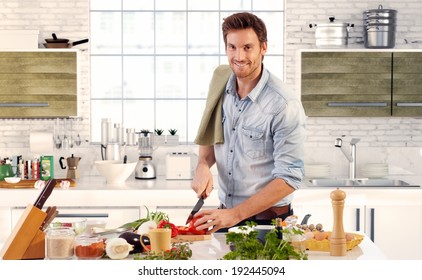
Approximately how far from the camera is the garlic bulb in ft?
10.5

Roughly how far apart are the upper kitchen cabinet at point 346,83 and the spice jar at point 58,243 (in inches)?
147

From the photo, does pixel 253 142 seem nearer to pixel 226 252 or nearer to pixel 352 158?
pixel 226 252

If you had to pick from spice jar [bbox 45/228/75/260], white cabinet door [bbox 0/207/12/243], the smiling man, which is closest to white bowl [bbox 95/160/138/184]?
white cabinet door [bbox 0/207/12/243]

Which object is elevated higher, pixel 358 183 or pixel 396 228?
pixel 358 183

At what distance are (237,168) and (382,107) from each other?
10.2 ft

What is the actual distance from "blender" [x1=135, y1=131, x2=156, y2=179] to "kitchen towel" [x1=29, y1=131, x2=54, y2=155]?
83cm

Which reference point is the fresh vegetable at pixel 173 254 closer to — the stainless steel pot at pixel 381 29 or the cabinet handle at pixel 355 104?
the cabinet handle at pixel 355 104

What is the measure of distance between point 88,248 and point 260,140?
3.43ft

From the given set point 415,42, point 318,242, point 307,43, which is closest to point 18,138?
point 307,43

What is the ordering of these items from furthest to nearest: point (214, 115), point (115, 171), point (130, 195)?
point (115, 171) < point (130, 195) < point (214, 115)

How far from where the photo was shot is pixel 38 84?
6508 mm

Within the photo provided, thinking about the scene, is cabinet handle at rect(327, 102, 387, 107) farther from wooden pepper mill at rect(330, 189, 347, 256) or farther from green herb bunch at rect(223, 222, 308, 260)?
green herb bunch at rect(223, 222, 308, 260)

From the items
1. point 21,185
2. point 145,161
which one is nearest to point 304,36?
point 145,161

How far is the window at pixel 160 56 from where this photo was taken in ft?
23.4
